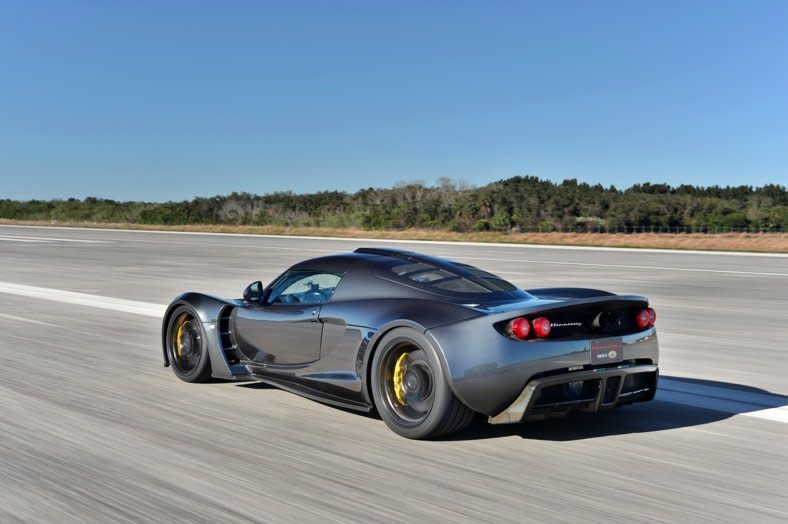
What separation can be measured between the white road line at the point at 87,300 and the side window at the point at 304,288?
5862 mm


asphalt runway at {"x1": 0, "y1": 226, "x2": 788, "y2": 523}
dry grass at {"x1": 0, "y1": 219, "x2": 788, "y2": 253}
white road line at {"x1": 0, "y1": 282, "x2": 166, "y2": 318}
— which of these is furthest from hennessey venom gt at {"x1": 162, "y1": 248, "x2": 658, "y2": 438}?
dry grass at {"x1": 0, "y1": 219, "x2": 788, "y2": 253}

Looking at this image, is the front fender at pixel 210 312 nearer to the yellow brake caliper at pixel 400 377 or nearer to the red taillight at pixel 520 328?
the yellow brake caliper at pixel 400 377

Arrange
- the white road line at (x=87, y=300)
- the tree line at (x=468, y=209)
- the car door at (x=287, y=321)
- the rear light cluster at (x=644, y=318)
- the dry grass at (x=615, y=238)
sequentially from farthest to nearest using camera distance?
the tree line at (x=468, y=209) → the dry grass at (x=615, y=238) → the white road line at (x=87, y=300) → the car door at (x=287, y=321) → the rear light cluster at (x=644, y=318)

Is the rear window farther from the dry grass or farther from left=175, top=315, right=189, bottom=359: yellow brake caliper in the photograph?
the dry grass

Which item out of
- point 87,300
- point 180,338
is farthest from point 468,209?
point 180,338

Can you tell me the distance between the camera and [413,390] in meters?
5.61

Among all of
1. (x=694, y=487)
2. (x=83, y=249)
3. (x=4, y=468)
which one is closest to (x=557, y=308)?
(x=694, y=487)

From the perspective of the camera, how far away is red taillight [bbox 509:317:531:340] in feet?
17.2

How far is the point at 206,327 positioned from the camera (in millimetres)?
7148

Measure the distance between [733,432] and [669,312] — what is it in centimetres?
802

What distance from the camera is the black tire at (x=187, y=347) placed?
23.9ft

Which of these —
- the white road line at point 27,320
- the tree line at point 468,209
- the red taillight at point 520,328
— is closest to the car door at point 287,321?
the red taillight at point 520,328

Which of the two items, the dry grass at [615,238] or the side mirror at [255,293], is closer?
the side mirror at [255,293]

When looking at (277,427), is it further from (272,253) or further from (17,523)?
(272,253)
